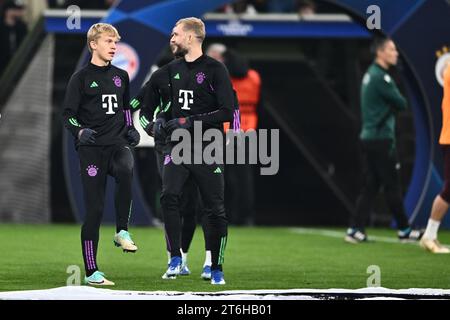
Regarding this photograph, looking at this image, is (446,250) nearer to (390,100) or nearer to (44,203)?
(390,100)

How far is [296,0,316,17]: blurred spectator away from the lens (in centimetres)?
1872

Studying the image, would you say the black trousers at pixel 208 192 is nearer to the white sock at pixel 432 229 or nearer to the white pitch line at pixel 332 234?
the white sock at pixel 432 229

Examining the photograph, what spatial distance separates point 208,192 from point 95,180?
0.91 m

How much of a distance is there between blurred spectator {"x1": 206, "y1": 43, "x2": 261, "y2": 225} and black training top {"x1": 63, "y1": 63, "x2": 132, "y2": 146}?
6.78 metres

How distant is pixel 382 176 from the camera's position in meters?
14.8

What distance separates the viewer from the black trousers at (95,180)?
9.85 m

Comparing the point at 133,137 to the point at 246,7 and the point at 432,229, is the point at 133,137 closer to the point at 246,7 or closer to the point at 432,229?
the point at 432,229

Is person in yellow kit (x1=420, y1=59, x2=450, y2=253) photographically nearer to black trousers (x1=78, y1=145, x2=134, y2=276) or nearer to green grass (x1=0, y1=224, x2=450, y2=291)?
green grass (x1=0, y1=224, x2=450, y2=291)

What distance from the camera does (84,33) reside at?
60.3 ft

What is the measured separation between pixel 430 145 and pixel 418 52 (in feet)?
4.24
